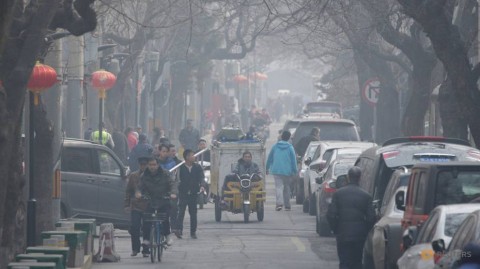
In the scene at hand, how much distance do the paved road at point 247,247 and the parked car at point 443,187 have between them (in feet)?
14.6

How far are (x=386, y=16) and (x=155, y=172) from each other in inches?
277

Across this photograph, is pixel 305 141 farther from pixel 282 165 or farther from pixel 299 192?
pixel 282 165

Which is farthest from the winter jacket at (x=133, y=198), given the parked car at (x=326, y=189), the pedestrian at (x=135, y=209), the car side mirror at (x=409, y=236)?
the car side mirror at (x=409, y=236)

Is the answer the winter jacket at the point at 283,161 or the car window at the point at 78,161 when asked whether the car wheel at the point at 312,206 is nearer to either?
the winter jacket at the point at 283,161

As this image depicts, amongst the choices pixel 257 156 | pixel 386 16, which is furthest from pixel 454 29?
pixel 257 156

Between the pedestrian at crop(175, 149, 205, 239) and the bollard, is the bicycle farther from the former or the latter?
the pedestrian at crop(175, 149, 205, 239)

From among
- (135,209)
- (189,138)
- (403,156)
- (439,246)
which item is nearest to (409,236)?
(439,246)

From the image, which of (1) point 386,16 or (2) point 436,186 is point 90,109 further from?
(2) point 436,186

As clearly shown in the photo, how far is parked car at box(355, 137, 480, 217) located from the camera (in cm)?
1692

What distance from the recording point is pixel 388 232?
1471 cm

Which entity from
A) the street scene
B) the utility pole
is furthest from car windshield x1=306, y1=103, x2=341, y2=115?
the utility pole

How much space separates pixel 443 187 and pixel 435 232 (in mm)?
1849

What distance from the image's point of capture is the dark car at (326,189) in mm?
22547

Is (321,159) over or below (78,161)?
over
